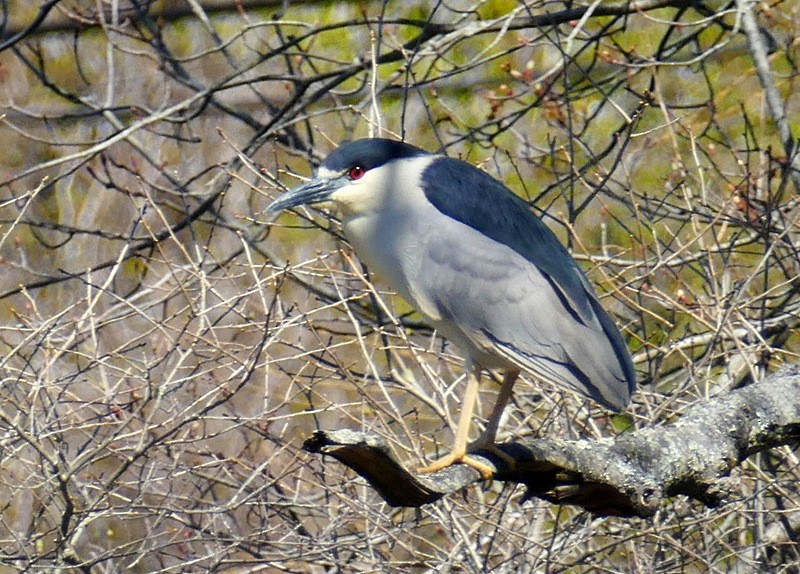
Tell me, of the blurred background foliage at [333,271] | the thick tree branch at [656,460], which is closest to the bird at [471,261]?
the blurred background foliage at [333,271]

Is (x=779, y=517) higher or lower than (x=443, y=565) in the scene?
lower

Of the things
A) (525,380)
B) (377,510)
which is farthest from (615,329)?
(377,510)

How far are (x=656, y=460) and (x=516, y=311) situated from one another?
0.90m

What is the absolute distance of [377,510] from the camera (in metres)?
3.99

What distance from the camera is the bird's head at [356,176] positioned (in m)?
3.84

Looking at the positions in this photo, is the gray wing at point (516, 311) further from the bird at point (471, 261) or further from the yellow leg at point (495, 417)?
the yellow leg at point (495, 417)

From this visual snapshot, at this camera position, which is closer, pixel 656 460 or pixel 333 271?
pixel 656 460

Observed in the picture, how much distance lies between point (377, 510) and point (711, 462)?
1.38 metres

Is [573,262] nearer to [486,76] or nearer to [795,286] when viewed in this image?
[795,286]

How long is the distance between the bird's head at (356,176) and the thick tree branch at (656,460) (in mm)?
1094

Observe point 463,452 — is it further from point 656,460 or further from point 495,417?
point 656,460

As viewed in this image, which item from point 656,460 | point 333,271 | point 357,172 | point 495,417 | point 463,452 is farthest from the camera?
point 333,271

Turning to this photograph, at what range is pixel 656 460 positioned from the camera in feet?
9.64

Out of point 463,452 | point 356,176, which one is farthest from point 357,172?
point 463,452
